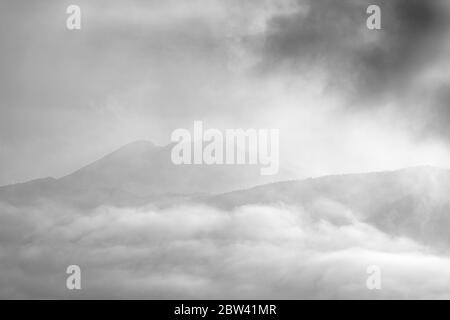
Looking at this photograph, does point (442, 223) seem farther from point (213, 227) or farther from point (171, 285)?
point (171, 285)

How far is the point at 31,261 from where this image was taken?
404 ft

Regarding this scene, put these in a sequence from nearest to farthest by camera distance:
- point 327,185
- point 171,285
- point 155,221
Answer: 1. point 171,285
2. point 155,221
3. point 327,185

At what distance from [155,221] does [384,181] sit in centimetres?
7230

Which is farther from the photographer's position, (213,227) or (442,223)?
(442,223)

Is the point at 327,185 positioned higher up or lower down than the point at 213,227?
higher up

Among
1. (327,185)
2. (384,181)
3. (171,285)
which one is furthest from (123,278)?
(384,181)
